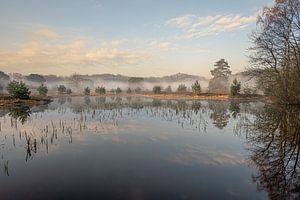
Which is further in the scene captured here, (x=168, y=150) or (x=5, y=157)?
(x=168, y=150)

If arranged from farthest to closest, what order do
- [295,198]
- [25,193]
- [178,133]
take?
1. [178,133]
2. [25,193]
3. [295,198]

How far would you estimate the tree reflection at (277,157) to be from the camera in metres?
9.01

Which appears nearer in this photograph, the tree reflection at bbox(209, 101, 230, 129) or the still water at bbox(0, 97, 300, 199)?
the still water at bbox(0, 97, 300, 199)

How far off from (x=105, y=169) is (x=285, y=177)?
7.11 meters

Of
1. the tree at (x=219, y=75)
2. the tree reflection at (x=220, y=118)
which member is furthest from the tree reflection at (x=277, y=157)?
the tree at (x=219, y=75)

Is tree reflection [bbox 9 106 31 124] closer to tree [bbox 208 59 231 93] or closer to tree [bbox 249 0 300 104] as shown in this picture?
tree [bbox 249 0 300 104]

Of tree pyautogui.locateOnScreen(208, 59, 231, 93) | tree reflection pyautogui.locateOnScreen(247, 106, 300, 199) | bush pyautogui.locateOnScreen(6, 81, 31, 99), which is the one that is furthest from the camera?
tree pyautogui.locateOnScreen(208, 59, 231, 93)

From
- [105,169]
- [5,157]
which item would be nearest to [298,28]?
[105,169]

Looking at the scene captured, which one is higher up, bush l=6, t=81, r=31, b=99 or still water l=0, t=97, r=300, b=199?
bush l=6, t=81, r=31, b=99

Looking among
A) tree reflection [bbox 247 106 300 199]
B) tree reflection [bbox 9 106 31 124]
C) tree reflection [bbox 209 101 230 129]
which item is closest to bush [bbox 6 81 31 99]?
tree reflection [bbox 9 106 31 124]

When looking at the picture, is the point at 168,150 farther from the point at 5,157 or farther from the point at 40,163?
the point at 5,157

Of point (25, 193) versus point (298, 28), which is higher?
point (298, 28)

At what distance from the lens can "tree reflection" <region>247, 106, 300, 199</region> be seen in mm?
9008

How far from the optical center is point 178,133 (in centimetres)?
1989
